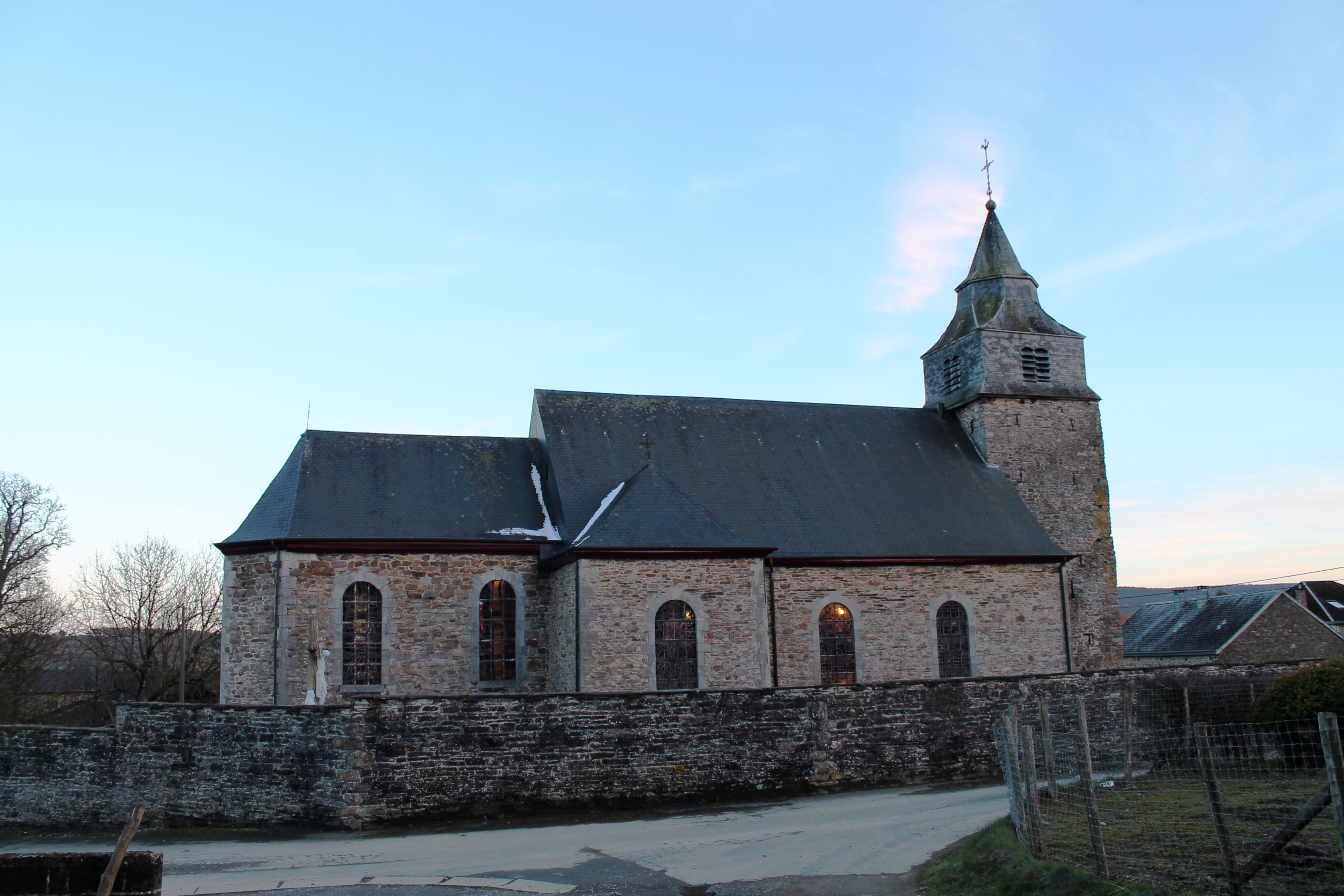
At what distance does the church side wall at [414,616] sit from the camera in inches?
691

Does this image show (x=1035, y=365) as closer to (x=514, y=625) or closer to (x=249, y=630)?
(x=514, y=625)

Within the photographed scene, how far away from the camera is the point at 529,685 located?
18422mm

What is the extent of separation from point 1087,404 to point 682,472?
35.9 ft

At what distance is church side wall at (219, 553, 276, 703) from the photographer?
17625mm

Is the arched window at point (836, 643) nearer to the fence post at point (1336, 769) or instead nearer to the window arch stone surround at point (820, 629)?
the window arch stone surround at point (820, 629)

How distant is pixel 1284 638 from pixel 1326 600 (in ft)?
49.3

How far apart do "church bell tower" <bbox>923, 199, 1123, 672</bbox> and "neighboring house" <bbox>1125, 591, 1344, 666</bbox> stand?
12.2 metres

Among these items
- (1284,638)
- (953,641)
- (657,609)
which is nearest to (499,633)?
(657,609)

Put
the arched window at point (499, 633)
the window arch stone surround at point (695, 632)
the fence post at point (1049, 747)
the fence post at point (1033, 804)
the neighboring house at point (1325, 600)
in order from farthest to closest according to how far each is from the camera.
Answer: the neighboring house at point (1325, 600) < the arched window at point (499, 633) < the window arch stone surround at point (695, 632) < the fence post at point (1049, 747) < the fence post at point (1033, 804)

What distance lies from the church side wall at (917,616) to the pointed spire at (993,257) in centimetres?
856

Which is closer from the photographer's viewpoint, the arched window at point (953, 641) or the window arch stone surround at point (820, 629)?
the window arch stone surround at point (820, 629)

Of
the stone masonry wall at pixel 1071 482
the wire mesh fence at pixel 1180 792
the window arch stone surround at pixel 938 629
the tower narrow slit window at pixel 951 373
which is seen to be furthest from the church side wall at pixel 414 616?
the tower narrow slit window at pixel 951 373

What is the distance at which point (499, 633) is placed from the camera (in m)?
18.6

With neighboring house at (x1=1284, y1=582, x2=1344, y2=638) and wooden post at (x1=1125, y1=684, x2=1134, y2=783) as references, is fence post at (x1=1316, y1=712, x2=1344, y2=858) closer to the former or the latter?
wooden post at (x1=1125, y1=684, x2=1134, y2=783)
